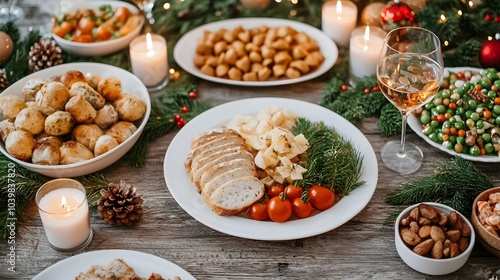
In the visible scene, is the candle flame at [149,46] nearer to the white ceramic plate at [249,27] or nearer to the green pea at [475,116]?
the white ceramic plate at [249,27]

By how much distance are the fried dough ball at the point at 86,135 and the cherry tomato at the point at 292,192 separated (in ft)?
2.09

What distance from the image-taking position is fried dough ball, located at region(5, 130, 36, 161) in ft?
6.10

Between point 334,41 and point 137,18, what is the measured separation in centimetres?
82

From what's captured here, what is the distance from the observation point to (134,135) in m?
1.96

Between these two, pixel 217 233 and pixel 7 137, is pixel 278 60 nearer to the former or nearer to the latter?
pixel 217 233

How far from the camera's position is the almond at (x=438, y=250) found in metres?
1.56

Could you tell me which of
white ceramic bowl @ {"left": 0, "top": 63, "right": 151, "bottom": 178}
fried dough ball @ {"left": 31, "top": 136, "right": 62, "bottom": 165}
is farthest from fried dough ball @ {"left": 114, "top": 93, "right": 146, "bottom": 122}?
fried dough ball @ {"left": 31, "top": 136, "right": 62, "bottom": 165}

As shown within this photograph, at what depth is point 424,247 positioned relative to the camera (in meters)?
1.58

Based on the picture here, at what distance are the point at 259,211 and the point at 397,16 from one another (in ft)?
Result: 3.51

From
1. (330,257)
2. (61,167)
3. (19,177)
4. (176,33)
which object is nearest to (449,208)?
(330,257)

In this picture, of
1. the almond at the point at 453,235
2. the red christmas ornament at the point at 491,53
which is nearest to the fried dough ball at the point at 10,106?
the almond at the point at 453,235

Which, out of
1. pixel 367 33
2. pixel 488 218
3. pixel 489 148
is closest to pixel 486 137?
pixel 489 148

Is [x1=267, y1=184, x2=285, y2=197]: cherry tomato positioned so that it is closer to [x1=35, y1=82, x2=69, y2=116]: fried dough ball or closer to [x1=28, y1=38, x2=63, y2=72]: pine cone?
[x1=35, y1=82, x2=69, y2=116]: fried dough ball

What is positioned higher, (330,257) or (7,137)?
(7,137)
